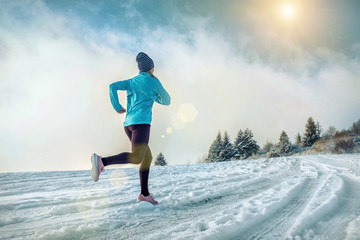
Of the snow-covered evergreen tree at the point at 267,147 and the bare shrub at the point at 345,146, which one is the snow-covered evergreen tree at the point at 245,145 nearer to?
the snow-covered evergreen tree at the point at 267,147

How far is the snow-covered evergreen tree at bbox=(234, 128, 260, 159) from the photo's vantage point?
31.4 m

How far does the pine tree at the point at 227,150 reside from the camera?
3023 cm

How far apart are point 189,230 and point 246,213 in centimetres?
54

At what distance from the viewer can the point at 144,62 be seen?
8.52 feet

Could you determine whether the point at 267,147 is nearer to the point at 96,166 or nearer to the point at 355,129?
the point at 355,129

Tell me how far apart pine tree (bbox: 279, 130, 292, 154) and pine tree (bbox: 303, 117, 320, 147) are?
7346 mm

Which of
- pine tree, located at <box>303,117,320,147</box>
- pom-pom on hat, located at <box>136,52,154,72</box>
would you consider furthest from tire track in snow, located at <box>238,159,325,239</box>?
pine tree, located at <box>303,117,320,147</box>

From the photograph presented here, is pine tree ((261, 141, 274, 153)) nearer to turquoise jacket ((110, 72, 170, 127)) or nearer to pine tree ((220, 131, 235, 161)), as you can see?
pine tree ((220, 131, 235, 161))

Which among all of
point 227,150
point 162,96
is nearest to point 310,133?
point 227,150

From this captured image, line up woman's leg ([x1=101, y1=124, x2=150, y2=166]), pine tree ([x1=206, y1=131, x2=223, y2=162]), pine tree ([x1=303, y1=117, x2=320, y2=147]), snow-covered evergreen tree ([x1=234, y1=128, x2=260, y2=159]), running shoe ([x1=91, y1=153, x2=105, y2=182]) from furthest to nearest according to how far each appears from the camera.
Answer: pine tree ([x1=303, y1=117, x2=320, y2=147]) < snow-covered evergreen tree ([x1=234, y1=128, x2=260, y2=159]) < pine tree ([x1=206, y1=131, x2=223, y2=162]) < woman's leg ([x1=101, y1=124, x2=150, y2=166]) < running shoe ([x1=91, y1=153, x2=105, y2=182])

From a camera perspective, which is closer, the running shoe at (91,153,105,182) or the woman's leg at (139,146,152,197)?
the running shoe at (91,153,105,182)

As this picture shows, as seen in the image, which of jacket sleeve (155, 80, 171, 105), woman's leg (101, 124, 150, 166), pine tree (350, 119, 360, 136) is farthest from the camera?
pine tree (350, 119, 360, 136)

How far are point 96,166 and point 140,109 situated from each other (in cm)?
80

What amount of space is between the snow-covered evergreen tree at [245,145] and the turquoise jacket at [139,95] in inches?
1203
